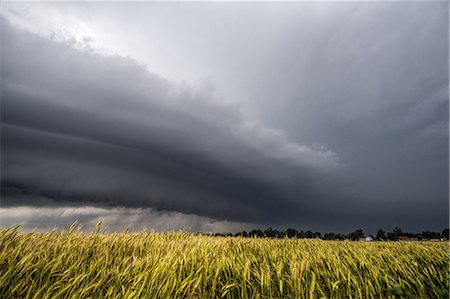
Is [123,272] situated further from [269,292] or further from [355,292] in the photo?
[355,292]

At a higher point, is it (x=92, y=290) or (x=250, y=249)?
(x=250, y=249)

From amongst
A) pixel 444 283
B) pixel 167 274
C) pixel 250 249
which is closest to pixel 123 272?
pixel 167 274

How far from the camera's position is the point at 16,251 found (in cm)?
625

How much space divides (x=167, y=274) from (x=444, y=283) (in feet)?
20.9

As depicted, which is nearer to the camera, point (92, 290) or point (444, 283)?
point (92, 290)

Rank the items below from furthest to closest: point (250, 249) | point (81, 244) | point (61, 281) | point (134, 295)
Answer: point (250, 249) → point (81, 244) → point (61, 281) → point (134, 295)

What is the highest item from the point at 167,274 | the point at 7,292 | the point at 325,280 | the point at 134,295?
the point at 325,280

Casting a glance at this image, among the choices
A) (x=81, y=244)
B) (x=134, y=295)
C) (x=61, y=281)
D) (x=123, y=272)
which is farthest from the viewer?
(x=81, y=244)

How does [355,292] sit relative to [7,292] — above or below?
above

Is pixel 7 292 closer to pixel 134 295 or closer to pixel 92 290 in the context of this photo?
pixel 92 290

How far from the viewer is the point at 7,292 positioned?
5305 millimetres

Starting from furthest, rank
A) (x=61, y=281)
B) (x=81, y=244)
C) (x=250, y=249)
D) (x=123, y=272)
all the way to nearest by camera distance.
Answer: (x=250, y=249)
(x=81, y=244)
(x=123, y=272)
(x=61, y=281)

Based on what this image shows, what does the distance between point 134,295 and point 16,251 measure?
330cm

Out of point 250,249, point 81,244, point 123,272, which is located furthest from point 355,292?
point 81,244
